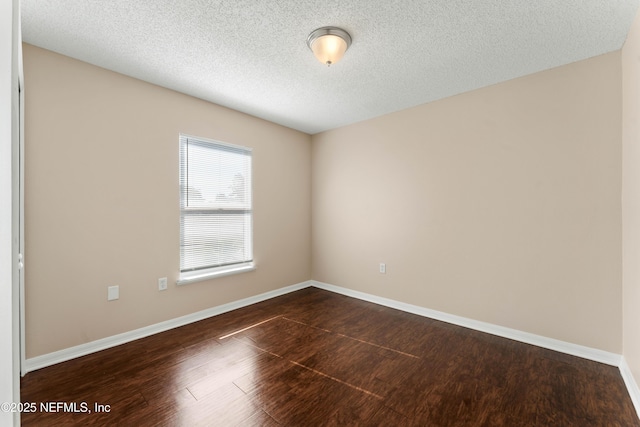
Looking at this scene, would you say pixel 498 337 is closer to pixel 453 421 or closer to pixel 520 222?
pixel 520 222

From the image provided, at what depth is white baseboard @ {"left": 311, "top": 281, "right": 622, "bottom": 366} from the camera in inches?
90.0

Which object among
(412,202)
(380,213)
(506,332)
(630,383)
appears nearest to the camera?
(630,383)

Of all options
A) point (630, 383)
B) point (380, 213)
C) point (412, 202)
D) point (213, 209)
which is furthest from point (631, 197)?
point (213, 209)

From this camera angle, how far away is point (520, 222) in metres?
2.68

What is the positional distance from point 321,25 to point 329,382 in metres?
2.58

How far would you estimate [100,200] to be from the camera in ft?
8.23

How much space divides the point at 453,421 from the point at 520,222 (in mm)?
1928

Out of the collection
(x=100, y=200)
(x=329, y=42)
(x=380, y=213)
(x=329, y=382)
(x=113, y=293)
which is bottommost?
(x=329, y=382)

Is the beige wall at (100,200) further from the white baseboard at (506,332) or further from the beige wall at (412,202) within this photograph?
the white baseboard at (506,332)

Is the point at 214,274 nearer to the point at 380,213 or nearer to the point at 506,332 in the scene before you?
the point at 380,213

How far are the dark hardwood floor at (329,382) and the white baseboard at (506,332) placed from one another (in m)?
0.08

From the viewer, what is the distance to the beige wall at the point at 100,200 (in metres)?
2.21

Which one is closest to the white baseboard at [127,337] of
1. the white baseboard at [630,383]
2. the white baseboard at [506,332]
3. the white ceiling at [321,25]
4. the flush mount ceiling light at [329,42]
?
the white baseboard at [506,332]

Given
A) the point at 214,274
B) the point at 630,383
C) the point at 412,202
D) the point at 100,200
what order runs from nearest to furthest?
1. the point at 630,383
2. the point at 100,200
3. the point at 214,274
4. the point at 412,202
